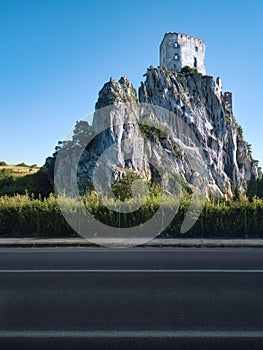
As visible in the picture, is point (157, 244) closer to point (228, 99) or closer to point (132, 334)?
point (132, 334)

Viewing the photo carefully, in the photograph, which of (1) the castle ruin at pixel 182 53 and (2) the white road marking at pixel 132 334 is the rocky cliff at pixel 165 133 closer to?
(1) the castle ruin at pixel 182 53

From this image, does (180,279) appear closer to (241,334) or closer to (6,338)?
(241,334)

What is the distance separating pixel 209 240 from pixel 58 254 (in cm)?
611

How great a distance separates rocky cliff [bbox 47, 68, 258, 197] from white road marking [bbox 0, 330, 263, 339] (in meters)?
39.8

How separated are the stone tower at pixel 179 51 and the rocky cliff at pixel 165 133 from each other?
6431 mm

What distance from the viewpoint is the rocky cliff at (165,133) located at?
58.5m

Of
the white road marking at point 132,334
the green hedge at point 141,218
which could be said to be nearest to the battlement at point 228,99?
the green hedge at point 141,218

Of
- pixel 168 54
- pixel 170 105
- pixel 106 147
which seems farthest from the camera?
pixel 168 54

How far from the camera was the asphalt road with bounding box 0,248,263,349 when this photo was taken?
397 centimetres

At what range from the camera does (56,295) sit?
5.56 m

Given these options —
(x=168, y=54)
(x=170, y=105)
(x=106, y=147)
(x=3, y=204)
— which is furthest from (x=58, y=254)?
(x=168, y=54)

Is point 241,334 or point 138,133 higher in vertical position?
point 138,133

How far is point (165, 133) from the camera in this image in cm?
7456

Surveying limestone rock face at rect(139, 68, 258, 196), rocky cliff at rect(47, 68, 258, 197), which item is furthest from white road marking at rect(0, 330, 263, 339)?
limestone rock face at rect(139, 68, 258, 196)
